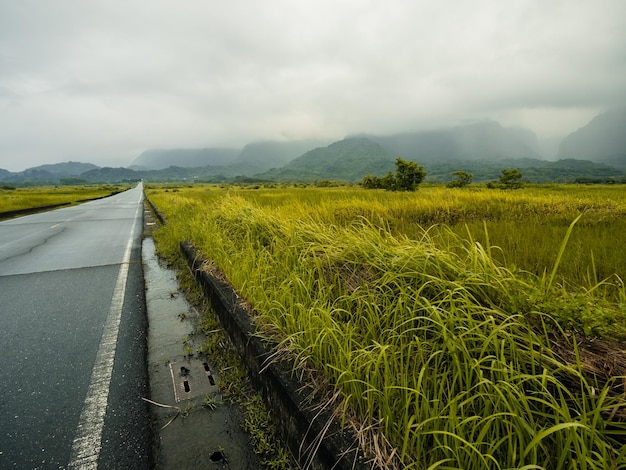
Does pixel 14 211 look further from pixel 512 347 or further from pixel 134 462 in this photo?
pixel 512 347

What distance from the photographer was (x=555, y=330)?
161 cm

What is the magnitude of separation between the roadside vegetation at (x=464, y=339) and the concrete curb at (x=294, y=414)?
93mm

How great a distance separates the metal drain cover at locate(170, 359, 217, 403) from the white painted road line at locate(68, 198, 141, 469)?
18.3 inches

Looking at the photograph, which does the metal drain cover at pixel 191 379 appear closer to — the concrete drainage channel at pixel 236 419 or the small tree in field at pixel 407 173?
the concrete drainage channel at pixel 236 419

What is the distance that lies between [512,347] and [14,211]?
24187 millimetres

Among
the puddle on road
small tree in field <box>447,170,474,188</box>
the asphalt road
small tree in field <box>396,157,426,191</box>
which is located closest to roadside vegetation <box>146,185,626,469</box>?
the puddle on road

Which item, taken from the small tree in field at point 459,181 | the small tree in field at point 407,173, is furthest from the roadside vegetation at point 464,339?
the small tree in field at point 459,181

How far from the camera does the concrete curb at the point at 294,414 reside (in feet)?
4.53

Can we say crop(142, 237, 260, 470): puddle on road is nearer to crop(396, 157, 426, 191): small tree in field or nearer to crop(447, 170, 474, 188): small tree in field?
crop(396, 157, 426, 191): small tree in field

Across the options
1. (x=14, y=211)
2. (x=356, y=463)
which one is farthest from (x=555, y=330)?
(x=14, y=211)

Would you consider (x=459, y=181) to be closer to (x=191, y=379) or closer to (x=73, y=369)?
(x=191, y=379)

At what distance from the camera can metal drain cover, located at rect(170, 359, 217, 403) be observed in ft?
7.55

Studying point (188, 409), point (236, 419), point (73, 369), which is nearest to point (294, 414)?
point (236, 419)

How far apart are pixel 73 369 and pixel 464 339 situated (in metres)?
3.01
